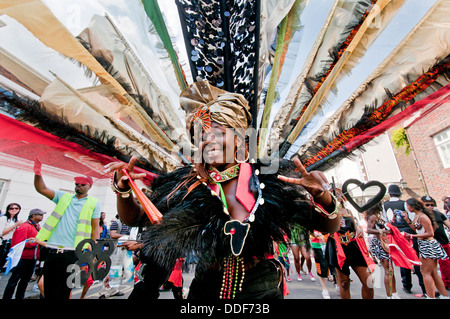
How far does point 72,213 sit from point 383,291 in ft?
20.5

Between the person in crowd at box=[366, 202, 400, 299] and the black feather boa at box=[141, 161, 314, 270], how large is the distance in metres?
3.56

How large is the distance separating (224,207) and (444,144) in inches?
323

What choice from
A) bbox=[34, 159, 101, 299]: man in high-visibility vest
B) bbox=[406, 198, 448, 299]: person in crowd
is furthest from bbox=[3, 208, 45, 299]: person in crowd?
bbox=[406, 198, 448, 299]: person in crowd

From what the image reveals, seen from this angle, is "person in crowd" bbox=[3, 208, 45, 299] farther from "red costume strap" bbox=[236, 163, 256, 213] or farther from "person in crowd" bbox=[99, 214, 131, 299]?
"red costume strap" bbox=[236, 163, 256, 213]

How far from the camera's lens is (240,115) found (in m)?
1.68

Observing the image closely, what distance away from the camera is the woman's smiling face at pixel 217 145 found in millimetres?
1564

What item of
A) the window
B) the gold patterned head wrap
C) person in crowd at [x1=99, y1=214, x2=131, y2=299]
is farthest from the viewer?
the window

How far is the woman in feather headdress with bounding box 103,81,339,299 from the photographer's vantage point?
1301 mm

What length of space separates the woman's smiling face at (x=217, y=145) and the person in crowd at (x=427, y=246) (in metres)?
4.50

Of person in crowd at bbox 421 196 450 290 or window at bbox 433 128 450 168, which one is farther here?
window at bbox 433 128 450 168
